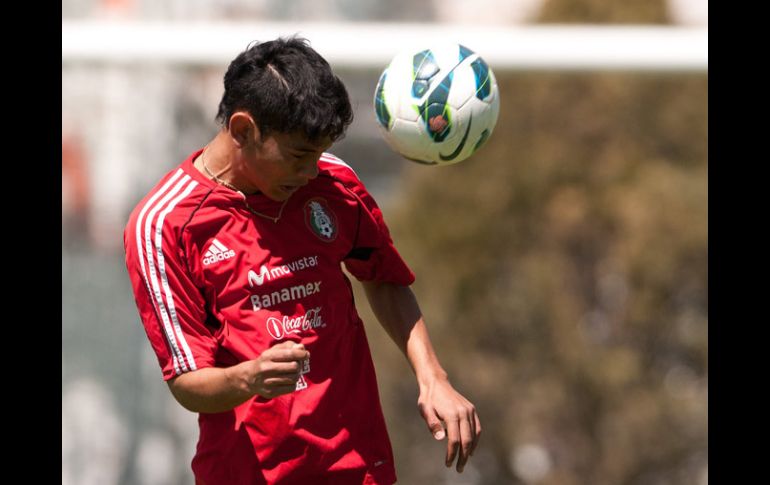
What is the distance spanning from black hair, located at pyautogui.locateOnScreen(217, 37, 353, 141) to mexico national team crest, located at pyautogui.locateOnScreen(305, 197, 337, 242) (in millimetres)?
341

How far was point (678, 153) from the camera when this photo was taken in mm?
24891

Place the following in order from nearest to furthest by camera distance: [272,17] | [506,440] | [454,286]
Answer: [272,17] → [506,440] → [454,286]

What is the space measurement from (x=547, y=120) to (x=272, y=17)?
308 inches

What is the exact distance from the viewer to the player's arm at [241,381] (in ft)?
13.6

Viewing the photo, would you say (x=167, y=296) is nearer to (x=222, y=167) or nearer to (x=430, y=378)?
(x=222, y=167)

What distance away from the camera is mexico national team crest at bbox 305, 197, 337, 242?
15.6 ft

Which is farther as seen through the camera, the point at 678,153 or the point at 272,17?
the point at 678,153

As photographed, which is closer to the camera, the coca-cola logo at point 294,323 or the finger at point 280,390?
the finger at point 280,390

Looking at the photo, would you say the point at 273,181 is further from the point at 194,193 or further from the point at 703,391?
the point at 703,391

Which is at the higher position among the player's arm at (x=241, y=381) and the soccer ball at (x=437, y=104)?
the soccer ball at (x=437, y=104)

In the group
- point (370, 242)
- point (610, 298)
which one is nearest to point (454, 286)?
point (610, 298)

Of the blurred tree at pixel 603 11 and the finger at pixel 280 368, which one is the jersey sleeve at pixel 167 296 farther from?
the blurred tree at pixel 603 11

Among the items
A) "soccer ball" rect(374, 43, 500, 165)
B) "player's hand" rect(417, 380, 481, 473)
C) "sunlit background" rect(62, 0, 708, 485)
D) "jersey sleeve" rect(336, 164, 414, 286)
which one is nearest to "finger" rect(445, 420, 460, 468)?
"player's hand" rect(417, 380, 481, 473)

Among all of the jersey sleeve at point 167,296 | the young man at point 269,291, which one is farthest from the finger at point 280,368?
the jersey sleeve at point 167,296
